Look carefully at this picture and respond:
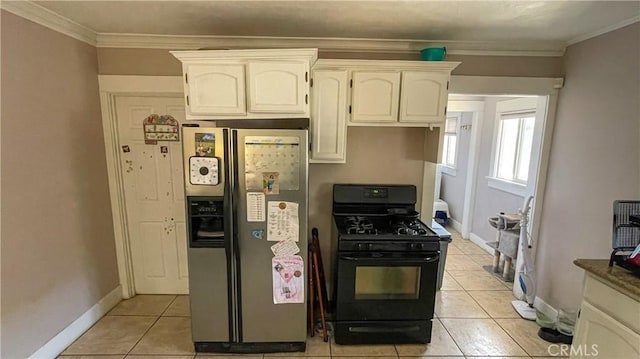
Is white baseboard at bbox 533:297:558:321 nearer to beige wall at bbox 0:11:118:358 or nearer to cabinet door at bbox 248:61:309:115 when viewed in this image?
cabinet door at bbox 248:61:309:115

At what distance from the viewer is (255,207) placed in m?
2.11

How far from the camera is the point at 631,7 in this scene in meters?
1.90

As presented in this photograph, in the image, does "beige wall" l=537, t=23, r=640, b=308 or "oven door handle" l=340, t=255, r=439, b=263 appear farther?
"oven door handle" l=340, t=255, r=439, b=263

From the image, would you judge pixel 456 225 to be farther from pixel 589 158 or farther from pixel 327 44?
pixel 327 44

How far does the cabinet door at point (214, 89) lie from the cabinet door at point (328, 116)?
577mm

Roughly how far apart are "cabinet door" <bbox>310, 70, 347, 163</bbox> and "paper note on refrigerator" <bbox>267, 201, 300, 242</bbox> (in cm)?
55

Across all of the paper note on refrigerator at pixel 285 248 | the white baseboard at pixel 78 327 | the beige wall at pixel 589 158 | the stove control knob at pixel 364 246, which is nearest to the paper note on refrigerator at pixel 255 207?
the paper note on refrigerator at pixel 285 248

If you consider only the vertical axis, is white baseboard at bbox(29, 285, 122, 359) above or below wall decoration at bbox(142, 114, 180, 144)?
below

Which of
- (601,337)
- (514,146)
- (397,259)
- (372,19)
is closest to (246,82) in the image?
(372,19)

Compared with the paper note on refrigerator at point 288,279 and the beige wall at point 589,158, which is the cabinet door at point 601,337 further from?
the paper note on refrigerator at point 288,279

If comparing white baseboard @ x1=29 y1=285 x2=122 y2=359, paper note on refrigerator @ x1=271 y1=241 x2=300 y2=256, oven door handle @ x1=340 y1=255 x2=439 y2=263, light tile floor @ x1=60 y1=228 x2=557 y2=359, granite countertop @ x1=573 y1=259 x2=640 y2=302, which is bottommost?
light tile floor @ x1=60 y1=228 x2=557 y2=359

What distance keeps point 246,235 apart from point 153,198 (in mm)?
1330

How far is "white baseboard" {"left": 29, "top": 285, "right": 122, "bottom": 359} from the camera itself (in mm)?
2170

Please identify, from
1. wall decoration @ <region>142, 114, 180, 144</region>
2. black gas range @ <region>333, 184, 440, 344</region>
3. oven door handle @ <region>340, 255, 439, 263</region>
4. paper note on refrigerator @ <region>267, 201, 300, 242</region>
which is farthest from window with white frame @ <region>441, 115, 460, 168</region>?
wall decoration @ <region>142, 114, 180, 144</region>
